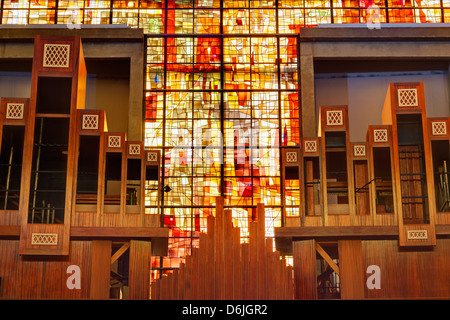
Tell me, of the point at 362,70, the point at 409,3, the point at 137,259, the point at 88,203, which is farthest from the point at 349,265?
the point at 409,3

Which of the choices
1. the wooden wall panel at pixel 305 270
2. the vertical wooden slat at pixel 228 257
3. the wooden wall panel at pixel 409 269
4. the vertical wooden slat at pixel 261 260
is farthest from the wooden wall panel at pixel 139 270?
the wooden wall panel at pixel 409 269

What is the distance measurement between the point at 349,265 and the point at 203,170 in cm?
518

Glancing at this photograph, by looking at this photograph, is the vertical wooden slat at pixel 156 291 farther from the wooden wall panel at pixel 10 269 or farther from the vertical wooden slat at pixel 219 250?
the wooden wall panel at pixel 10 269

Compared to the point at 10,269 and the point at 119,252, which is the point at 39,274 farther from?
the point at 119,252

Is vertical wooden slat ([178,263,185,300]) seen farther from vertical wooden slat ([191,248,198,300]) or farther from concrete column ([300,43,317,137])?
concrete column ([300,43,317,137])

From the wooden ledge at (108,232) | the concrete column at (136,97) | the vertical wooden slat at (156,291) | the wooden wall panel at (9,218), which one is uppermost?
the concrete column at (136,97)

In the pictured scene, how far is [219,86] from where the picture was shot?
52.9ft

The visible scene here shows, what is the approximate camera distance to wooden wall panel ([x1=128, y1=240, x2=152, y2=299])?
10.9m

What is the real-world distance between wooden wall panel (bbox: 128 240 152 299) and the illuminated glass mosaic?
3.84 m

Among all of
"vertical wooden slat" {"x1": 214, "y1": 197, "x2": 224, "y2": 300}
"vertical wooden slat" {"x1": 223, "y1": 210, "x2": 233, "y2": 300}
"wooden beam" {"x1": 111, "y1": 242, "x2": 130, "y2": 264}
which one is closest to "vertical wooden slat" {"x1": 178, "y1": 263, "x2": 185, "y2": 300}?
"vertical wooden slat" {"x1": 214, "y1": 197, "x2": 224, "y2": 300}

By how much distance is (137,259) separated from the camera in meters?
11.1

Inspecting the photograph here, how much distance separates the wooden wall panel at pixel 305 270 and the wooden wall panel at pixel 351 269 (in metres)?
0.38

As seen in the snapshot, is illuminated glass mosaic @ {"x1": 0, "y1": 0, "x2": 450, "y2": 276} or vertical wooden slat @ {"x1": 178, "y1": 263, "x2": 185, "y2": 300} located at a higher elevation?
illuminated glass mosaic @ {"x1": 0, "y1": 0, "x2": 450, "y2": 276}

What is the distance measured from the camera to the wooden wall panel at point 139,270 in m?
10.9
